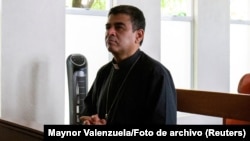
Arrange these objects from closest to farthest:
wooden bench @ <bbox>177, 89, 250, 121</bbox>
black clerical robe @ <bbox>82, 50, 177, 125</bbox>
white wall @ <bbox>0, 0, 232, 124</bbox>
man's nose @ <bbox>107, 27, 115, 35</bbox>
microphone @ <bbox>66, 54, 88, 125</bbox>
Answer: black clerical robe @ <bbox>82, 50, 177, 125</bbox> → man's nose @ <bbox>107, 27, 115, 35</bbox> → wooden bench @ <bbox>177, 89, 250, 121</bbox> → white wall @ <bbox>0, 0, 232, 124</bbox> → microphone @ <bbox>66, 54, 88, 125</bbox>

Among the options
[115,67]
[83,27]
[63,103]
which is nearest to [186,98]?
[115,67]

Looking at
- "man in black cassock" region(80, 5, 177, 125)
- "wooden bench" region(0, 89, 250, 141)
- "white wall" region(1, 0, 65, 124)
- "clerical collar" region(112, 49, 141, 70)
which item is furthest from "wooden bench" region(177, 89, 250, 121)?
"white wall" region(1, 0, 65, 124)

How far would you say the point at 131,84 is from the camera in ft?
6.67

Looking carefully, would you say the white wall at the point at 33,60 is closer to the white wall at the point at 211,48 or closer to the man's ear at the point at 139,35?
the man's ear at the point at 139,35

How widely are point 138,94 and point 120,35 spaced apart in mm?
331

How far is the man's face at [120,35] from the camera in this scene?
6.77 feet

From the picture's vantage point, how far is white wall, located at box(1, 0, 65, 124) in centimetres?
364

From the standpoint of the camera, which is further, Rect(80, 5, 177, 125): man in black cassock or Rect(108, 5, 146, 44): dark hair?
Rect(108, 5, 146, 44): dark hair

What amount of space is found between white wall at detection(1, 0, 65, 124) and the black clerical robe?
5.60 ft

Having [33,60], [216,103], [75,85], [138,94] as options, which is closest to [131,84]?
[138,94]

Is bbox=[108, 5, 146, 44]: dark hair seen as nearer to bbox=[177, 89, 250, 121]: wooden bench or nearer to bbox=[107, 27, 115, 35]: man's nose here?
bbox=[107, 27, 115, 35]: man's nose

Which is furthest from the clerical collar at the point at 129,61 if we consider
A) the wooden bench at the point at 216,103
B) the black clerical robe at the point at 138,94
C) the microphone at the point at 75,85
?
the microphone at the point at 75,85

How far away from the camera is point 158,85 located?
1.92 m

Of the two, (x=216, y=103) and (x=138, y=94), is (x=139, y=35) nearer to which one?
(x=138, y=94)
